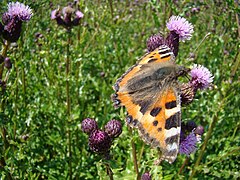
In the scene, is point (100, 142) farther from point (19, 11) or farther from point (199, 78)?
point (19, 11)

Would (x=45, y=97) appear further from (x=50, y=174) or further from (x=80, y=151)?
(x=50, y=174)

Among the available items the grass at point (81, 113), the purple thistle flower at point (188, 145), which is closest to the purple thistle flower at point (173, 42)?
the grass at point (81, 113)

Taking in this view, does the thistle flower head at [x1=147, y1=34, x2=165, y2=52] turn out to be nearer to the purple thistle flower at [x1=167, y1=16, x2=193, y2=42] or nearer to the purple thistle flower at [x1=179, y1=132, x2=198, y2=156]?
the purple thistle flower at [x1=167, y1=16, x2=193, y2=42]

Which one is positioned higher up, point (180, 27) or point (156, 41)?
point (180, 27)

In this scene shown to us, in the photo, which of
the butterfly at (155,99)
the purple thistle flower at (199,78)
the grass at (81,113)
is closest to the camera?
the butterfly at (155,99)

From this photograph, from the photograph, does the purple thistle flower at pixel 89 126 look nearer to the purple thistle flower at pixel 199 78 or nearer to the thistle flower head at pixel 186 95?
the thistle flower head at pixel 186 95

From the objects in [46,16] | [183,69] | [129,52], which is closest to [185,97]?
[183,69]

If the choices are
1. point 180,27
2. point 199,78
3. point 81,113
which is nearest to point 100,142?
point 199,78
